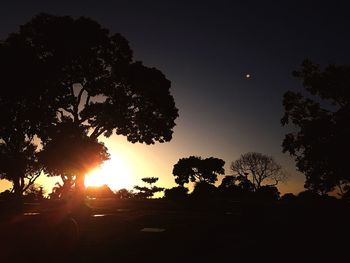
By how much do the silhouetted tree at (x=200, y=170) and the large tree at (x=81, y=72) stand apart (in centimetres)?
4850

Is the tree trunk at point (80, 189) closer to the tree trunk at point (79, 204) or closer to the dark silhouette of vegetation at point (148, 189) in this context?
the tree trunk at point (79, 204)

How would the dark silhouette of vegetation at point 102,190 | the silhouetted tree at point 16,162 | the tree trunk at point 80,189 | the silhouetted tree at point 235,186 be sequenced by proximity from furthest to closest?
the dark silhouette of vegetation at point 102,190 < the silhouetted tree at point 235,186 < the silhouetted tree at point 16,162 < the tree trunk at point 80,189

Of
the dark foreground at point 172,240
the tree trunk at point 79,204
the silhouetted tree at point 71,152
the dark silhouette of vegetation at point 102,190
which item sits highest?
the dark silhouette of vegetation at point 102,190

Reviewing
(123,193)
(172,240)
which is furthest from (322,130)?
(123,193)

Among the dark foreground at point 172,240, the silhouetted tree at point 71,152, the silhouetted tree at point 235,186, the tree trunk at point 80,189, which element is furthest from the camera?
the silhouetted tree at point 235,186

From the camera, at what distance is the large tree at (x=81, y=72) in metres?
29.2

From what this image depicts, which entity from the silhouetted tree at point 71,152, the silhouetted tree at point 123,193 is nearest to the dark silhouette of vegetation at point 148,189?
the silhouetted tree at point 123,193

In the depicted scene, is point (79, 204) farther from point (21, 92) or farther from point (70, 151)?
point (21, 92)

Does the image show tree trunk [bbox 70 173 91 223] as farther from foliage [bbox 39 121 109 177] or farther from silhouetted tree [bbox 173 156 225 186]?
silhouetted tree [bbox 173 156 225 186]

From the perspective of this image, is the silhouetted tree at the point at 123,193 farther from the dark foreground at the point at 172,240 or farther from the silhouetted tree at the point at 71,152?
the dark foreground at the point at 172,240

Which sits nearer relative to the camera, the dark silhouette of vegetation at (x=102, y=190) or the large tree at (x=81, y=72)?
the large tree at (x=81, y=72)

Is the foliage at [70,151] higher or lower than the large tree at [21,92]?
lower

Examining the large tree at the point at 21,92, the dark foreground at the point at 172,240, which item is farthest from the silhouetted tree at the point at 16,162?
the dark foreground at the point at 172,240

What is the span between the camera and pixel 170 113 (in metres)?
33.7
